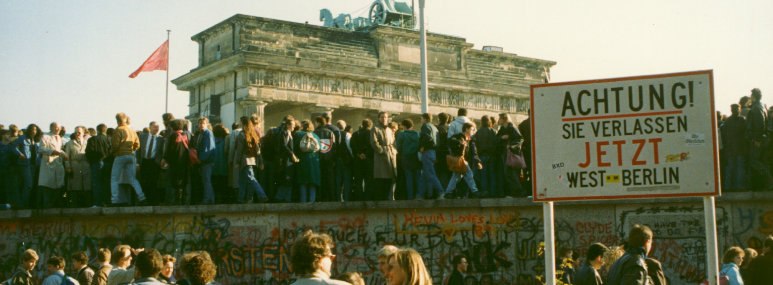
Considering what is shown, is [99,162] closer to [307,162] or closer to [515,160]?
[307,162]

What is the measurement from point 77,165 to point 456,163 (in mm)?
7289

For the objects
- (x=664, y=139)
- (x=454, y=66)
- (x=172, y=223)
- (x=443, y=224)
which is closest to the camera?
(x=664, y=139)

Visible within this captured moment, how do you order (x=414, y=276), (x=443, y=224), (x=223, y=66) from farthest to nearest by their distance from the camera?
1. (x=223, y=66)
2. (x=443, y=224)
3. (x=414, y=276)

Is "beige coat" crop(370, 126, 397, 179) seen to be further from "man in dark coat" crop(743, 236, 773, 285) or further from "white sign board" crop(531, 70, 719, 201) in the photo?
"white sign board" crop(531, 70, 719, 201)

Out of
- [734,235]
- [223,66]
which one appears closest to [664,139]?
[734,235]

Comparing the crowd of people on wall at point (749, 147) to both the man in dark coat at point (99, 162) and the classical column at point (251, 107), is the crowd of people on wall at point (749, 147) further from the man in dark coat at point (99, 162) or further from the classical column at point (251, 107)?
the classical column at point (251, 107)

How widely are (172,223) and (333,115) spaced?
50057 mm

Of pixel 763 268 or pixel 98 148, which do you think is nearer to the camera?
pixel 763 268

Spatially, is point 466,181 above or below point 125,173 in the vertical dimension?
below

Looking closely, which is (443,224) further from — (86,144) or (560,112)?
(560,112)

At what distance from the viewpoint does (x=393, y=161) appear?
59.3 feet

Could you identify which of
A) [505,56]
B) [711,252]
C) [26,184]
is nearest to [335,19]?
[505,56]

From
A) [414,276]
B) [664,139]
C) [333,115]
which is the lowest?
[414,276]

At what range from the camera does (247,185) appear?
18.3 m
